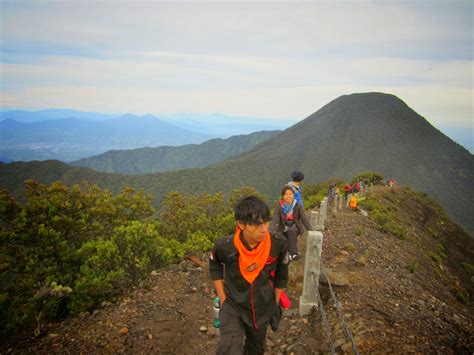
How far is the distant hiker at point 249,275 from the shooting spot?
2.52m

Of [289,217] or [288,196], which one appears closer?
[288,196]

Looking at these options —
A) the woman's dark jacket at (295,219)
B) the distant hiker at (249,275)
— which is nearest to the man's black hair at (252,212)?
the distant hiker at (249,275)

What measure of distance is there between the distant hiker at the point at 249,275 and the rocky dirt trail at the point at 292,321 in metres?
1.57

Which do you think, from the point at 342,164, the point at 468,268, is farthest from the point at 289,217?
the point at 342,164

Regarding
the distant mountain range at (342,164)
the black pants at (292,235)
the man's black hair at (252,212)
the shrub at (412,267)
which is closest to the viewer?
the man's black hair at (252,212)

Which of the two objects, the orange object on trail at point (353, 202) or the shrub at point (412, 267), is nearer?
the shrub at point (412, 267)

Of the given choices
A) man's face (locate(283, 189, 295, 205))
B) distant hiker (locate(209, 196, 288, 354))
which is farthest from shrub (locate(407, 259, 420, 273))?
distant hiker (locate(209, 196, 288, 354))

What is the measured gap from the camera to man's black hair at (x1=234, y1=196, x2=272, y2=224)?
8.08 ft

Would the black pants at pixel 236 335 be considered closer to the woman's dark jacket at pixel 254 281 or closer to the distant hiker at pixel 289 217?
the woman's dark jacket at pixel 254 281

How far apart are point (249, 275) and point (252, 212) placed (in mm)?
→ 569

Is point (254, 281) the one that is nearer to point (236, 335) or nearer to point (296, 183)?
point (236, 335)

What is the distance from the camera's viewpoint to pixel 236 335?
2.60 metres

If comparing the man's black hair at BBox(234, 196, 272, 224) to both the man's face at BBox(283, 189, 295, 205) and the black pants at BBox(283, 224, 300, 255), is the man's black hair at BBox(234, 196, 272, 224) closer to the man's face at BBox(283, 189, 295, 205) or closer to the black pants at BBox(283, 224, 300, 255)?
the man's face at BBox(283, 189, 295, 205)

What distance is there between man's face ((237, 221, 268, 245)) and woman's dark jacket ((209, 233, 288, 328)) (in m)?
0.16
